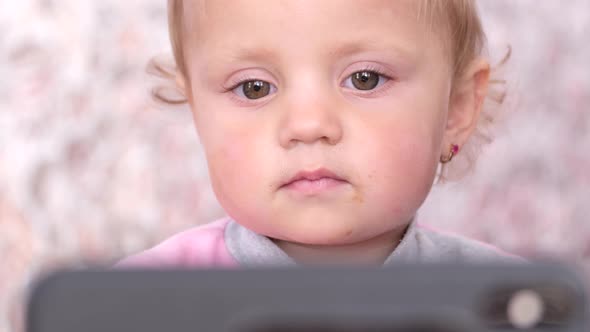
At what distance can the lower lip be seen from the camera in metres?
0.86

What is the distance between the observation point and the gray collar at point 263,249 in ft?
3.35

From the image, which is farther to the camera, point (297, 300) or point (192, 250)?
point (192, 250)

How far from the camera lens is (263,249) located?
103 cm

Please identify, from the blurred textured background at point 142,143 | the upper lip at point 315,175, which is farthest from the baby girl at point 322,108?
the blurred textured background at point 142,143

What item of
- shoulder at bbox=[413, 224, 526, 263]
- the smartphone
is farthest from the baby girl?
the smartphone

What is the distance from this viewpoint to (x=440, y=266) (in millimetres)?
406

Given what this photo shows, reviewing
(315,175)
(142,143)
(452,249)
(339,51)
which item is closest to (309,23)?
(339,51)

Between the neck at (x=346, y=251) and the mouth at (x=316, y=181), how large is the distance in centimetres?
15

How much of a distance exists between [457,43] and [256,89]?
240 millimetres

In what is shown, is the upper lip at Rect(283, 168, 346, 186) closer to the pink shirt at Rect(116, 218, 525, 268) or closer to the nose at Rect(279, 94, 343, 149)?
the nose at Rect(279, 94, 343, 149)

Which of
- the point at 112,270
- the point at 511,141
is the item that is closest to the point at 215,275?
the point at 112,270

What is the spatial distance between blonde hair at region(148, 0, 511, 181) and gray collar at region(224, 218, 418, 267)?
18cm

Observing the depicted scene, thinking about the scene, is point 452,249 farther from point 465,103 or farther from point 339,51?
point 339,51

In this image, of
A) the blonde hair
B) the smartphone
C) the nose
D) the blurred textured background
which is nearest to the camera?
the smartphone
